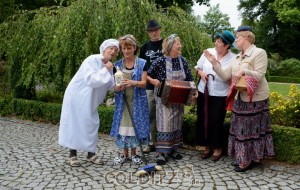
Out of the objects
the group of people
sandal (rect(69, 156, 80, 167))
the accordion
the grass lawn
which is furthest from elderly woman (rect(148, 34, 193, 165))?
the grass lawn

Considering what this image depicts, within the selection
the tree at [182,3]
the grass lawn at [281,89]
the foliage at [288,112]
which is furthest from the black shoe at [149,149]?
the tree at [182,3]

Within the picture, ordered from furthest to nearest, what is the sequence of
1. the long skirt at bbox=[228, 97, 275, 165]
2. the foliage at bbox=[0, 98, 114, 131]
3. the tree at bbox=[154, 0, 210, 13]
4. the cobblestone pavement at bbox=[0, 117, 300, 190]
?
the tree at bbox=[154, 0, 210, 13] → the foliage at bbox=[0, 98, 114, 131] → the long skirt at bbox=[228, 97, 275, 165] → the cobblestone pavement at bbox=[0, 117, 300, 190]

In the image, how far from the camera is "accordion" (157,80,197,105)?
504 cm

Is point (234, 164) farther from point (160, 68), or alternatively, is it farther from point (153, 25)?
point (153, 25)

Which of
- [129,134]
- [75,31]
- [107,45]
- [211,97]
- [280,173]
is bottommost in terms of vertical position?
[280,173]

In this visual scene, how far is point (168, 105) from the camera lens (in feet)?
17.2

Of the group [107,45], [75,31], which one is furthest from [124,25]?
[107,45]

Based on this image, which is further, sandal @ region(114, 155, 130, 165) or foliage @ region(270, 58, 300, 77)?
foliage @ region(270, 58, 300, 77)

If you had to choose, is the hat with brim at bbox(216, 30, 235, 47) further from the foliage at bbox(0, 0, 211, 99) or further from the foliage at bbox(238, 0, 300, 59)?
the foliage at bbox(238, 0, 300, 59)

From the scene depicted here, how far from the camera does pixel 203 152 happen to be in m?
5.92

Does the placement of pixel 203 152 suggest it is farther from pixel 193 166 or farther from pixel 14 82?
pixel 14 82

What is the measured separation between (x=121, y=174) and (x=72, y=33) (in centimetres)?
407

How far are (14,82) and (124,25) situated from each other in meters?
4.20

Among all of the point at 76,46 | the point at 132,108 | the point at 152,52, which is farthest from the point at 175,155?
the point at 76,46
